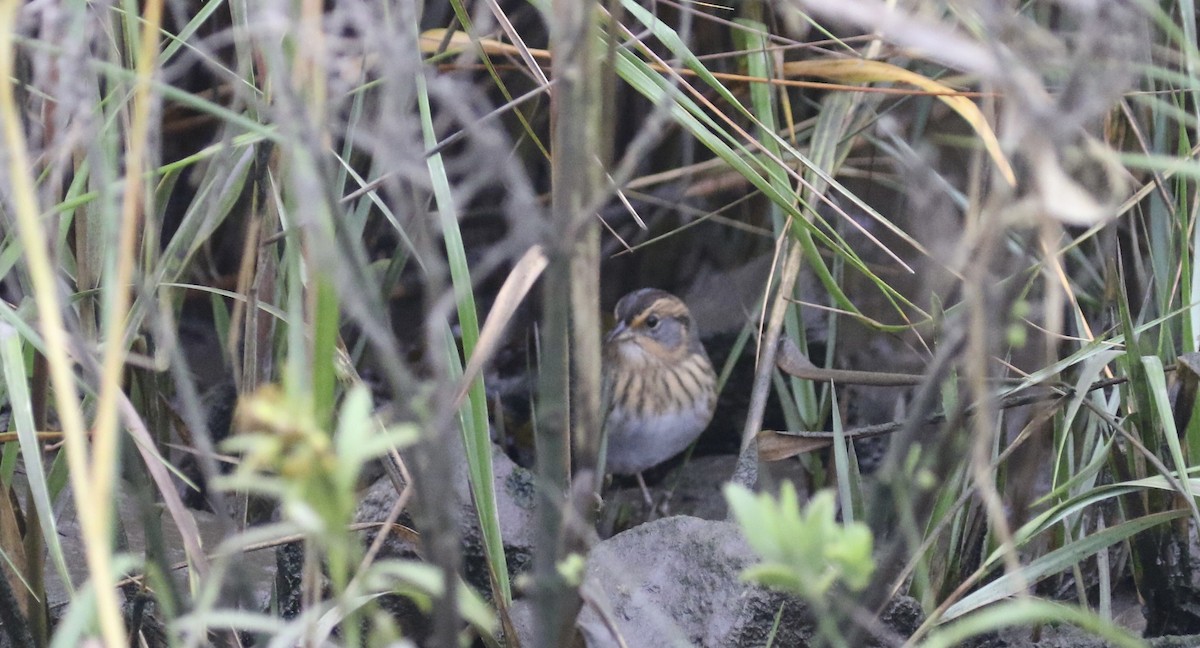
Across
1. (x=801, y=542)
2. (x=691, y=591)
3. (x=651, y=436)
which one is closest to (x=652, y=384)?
(x=651, y=436)

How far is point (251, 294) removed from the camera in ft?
6.42

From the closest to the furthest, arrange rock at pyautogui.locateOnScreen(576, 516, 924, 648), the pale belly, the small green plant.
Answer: the small green plant → rock at pyautogui.locateOnScreen(576, 516, 924, 648) → the pale belly

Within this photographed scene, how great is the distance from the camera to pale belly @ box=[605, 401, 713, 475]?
3.65 m

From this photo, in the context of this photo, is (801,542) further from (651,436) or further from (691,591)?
(651,436)

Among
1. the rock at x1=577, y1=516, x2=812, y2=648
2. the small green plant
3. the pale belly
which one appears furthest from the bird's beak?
the small green plant

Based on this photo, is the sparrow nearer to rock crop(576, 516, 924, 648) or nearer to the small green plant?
rock crop(576, 516, 924, 648)

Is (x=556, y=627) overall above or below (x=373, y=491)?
above

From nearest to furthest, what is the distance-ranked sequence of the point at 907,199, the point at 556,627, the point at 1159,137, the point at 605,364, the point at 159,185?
the point at 556,627
the point at 159,185
the point at 1159,137
the point at 907,199
the point at 605,364

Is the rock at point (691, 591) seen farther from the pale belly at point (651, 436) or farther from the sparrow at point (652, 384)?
the pale belly at point (651, 436)

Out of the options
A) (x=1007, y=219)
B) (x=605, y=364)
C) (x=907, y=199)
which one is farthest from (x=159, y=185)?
(x=907, y=199)

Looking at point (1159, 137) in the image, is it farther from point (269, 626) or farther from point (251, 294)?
point (269, 626)

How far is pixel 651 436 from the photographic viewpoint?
12.0 feet

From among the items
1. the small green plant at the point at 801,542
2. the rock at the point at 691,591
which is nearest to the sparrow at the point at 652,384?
the rock at the point at 691,591

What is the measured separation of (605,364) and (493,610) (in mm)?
1794
